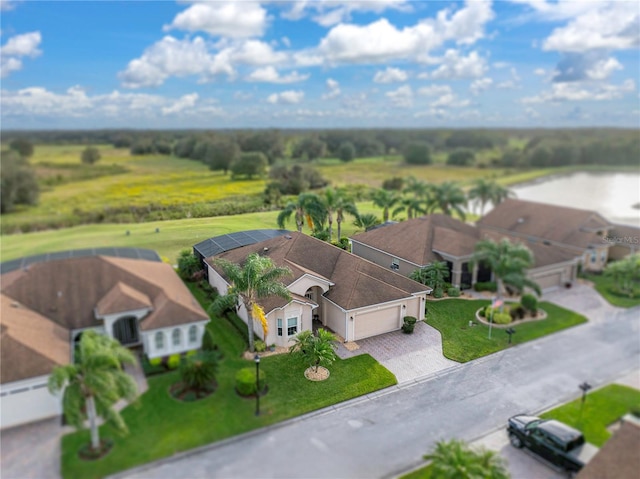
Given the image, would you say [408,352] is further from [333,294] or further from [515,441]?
[515,441]

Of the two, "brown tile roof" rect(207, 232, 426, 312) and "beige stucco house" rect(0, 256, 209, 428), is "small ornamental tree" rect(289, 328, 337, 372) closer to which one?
"brown tile roof" rect(207, 232, 426, 312)

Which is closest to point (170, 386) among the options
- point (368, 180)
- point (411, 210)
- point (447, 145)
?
point (411, 210)

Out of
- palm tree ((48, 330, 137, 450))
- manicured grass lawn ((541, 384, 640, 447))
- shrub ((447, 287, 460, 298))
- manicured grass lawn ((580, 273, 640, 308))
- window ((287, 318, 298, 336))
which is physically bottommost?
manicured grass lawn ((580, 273, 640, 308))

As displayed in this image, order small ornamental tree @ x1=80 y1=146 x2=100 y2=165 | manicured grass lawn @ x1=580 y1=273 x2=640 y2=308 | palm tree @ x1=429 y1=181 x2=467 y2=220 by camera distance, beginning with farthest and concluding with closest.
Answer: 1. palm tree @ x1=429 y1=181 x2=467 y2=220
2. manicured grass lawn @ x1=580 y1=273 x2=640 y2=308
3. small ornamental tree @ x1=80 y1=146 x2=100 y2=165

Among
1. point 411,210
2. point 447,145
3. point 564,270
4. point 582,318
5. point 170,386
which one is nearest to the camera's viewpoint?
point 170,386

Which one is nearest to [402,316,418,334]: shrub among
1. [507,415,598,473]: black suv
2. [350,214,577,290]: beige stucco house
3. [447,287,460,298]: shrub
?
[350,214,577,290]: beige stucco house

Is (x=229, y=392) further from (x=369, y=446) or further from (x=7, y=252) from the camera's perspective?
(x=7, y=252)

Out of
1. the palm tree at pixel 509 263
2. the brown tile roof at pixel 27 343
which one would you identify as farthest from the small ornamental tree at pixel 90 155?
the palm tree at pixel 509 263

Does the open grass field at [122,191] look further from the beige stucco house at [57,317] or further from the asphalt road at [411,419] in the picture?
the asphalt road at [411,419]
